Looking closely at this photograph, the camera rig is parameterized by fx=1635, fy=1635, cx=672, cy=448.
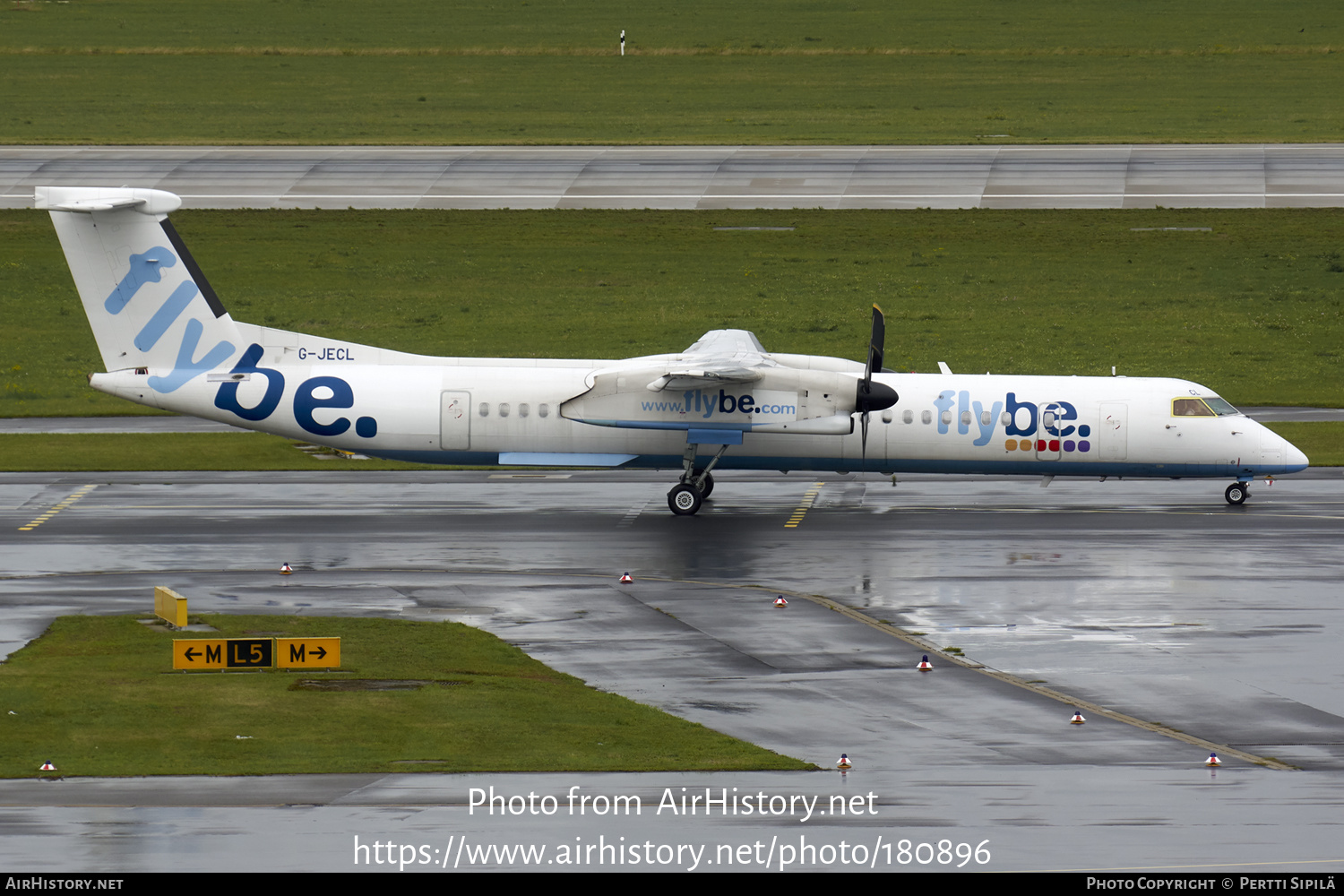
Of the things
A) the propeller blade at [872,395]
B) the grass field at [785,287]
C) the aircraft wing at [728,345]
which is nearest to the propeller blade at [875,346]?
the propeller blade at [872,395]

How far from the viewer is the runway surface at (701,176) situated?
240 ft

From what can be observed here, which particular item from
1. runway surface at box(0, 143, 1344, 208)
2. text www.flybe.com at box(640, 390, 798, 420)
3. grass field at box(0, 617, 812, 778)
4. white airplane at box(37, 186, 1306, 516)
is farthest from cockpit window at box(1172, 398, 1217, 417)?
runway surface at box(0, 143, 1344, 208)

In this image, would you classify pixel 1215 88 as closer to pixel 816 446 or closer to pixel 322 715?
pixel 816 446

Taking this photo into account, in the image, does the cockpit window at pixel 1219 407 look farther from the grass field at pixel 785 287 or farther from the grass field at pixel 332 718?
the grass field at pixel 332 718

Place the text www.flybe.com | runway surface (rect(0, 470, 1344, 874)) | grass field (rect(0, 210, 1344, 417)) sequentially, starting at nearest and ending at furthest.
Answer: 1. runway surface (rect(0, 470, 1344, 874))
2. the text www.flybe.com
3. grass field (rect(0, 210, 1344, 417))

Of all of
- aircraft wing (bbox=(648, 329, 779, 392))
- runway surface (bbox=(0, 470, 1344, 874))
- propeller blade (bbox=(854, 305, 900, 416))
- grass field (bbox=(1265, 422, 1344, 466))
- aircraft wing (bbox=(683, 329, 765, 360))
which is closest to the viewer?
runway surface (bbox=(0, 470, 1344, 874))

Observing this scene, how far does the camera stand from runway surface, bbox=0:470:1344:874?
55.8 ft

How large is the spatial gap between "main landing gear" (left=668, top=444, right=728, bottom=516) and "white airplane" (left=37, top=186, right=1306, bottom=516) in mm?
46

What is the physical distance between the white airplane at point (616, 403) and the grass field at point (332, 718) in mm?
11289

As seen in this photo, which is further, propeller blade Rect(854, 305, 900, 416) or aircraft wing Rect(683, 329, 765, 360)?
aircraft wing Rect(683, 329, 765, 360)

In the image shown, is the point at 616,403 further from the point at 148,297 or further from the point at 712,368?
the point at 148,297

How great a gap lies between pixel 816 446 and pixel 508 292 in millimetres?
31569

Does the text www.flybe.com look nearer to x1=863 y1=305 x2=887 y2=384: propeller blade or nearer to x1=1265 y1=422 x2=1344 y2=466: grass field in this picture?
x1=863 y1=305 x2=887 y2=384: propeller blade

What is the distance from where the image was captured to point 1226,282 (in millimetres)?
65875
